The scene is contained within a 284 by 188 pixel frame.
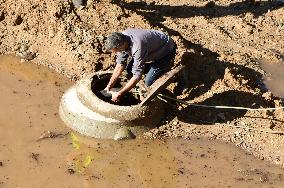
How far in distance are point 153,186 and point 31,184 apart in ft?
5.49

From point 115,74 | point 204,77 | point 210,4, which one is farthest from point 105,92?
point 210,4

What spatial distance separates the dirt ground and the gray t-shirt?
3.84 ft

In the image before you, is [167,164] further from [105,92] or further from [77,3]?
[77,3]

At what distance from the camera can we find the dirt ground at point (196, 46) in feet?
25.7

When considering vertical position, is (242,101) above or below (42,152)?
above

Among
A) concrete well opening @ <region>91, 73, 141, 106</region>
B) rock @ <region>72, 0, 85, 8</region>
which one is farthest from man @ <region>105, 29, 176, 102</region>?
rock @ <region>72, 0, 85, 8</region>

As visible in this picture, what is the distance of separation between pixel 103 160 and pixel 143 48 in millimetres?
1726

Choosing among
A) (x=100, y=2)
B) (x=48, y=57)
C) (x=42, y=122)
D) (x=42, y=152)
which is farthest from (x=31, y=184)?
(x=100, y=2)

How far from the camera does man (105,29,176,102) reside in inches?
262

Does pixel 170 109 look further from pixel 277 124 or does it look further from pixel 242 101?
pixel 277 124

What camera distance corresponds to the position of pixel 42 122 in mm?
7656

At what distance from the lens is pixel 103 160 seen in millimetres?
7113

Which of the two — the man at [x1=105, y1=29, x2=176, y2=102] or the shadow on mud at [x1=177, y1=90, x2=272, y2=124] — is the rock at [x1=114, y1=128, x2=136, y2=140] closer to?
the man at [x1=105, y1=29, x2=176, y2=102]

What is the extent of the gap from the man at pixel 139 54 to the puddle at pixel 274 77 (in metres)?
2.31
